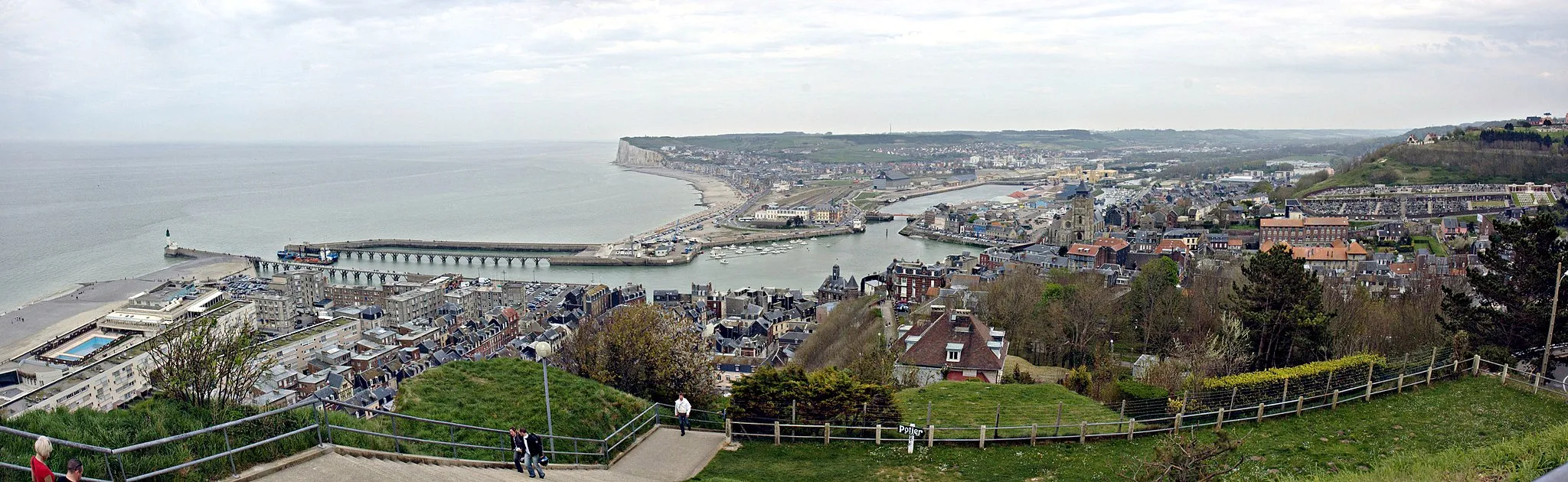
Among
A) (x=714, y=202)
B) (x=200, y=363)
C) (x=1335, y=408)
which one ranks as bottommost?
(x=714, y=202)

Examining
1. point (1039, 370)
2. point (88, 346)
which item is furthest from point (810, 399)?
point (88, 346)

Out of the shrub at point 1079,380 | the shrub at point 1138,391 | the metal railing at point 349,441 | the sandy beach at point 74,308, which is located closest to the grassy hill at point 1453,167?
the shrub at point 1079,380

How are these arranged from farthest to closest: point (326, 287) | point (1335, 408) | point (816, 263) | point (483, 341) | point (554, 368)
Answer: point (816, 263) < point (326, 287) < point (483, 341) < point (554, 368) < point (1335, 408)

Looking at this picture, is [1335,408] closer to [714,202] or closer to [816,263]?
[816,263]

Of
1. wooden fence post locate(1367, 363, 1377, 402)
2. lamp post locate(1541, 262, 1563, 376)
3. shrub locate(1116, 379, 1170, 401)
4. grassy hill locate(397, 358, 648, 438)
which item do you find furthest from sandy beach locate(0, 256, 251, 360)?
lamp post locate(1541, 262, 1563, 376)

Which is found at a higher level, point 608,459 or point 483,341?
point 608,459

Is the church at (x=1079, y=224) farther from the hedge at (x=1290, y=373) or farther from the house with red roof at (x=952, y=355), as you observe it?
the hedge at (x=1290, y=373)

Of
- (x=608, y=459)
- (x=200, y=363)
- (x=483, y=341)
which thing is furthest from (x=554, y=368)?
(x=483, y=341)

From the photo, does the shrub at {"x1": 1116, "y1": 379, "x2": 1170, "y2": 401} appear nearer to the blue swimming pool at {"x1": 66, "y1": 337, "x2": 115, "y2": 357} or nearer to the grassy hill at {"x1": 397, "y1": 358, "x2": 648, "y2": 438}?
the grassy hill at {"x1": 397, "y1": 358, "x2": 648, "y2": 438}

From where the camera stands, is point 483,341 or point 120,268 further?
point 120,268
